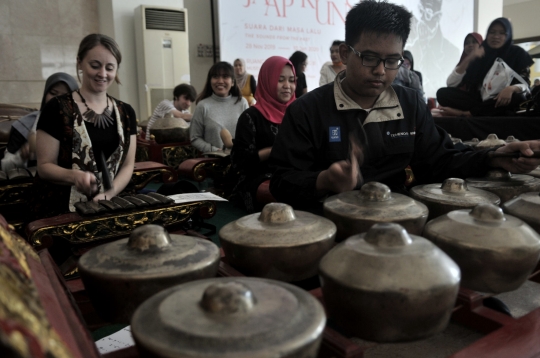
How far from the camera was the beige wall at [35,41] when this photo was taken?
4949mm

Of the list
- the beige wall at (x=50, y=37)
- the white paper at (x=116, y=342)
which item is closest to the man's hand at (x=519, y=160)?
the white paper at (x=116, y=342)

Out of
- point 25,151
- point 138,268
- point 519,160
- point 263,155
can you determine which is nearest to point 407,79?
point 263,155

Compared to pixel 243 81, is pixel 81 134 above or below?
below

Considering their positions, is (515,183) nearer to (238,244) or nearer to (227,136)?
(238,244)

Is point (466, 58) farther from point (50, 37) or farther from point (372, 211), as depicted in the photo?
point (50, 37)

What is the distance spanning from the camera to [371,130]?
4.25ft

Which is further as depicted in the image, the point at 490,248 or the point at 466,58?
the point at 466,58

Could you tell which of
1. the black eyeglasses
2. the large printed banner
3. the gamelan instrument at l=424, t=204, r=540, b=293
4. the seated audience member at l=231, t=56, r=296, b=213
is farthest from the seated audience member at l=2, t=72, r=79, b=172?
the large printed banner

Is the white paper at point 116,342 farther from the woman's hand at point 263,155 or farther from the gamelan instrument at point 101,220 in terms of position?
the woman's hand at point 263,155

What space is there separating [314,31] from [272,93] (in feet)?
14.2

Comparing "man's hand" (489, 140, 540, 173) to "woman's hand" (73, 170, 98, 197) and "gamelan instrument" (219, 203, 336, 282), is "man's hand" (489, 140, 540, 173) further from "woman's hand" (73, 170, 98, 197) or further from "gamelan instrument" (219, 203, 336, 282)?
"woman's hand" (73, 170, 98, 197)

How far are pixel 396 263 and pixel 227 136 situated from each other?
2.53 meters

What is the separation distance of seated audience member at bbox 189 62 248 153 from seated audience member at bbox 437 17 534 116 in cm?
169

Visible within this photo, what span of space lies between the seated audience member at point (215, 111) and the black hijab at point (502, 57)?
191 centimetres
